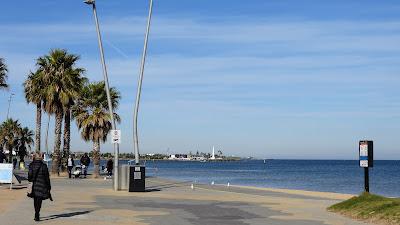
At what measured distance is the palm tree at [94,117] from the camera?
46.3 m

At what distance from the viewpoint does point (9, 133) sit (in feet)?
327

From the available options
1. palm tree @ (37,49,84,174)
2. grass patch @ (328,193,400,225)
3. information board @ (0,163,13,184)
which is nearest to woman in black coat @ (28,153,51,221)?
grass patch @ (328,193,400,225)

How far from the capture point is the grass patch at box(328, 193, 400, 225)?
15242 millimetres

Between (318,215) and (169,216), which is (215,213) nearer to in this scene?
(169,216)

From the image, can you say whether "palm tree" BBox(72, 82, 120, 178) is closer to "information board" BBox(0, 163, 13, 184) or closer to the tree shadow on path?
"information board" BBox(0, 163, 13, 184)

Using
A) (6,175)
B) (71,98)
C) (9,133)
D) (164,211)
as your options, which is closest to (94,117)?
(71,98)

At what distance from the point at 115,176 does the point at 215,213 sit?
10608 millimetres

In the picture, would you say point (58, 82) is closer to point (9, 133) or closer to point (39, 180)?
point (39, 180)

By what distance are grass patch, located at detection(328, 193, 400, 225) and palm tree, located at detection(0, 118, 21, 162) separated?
282 ft

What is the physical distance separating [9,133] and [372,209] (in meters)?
90.1

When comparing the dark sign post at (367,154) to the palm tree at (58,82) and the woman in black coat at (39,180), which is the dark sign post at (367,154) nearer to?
the woman in black coat at (39,180)

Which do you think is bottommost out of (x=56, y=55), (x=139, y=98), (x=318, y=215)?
(x=318, y=215)

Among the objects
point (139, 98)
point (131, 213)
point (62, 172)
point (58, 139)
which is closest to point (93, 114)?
point (58, 139)

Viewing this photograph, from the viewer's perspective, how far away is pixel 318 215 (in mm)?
17672
